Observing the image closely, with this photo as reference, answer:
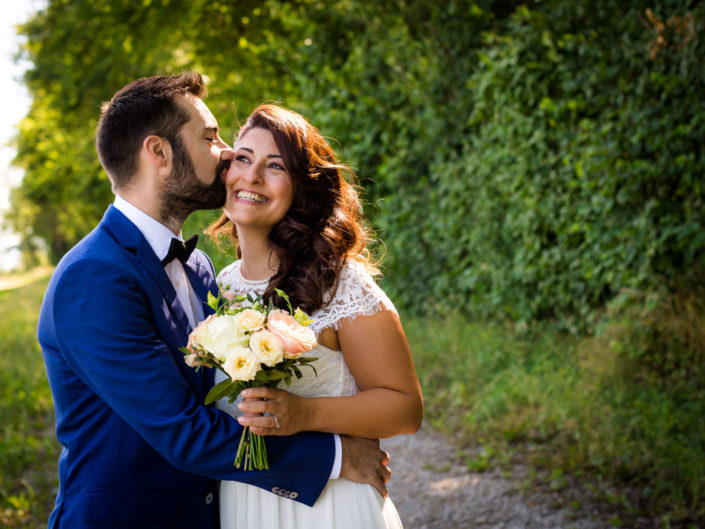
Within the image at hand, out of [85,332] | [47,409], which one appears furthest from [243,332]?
[47,409]

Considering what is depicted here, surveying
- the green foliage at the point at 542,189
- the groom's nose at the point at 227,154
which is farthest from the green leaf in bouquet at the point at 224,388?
the green foliage at the point at 542,189

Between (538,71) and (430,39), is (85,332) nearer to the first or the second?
(538,71)

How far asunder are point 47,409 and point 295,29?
21.3 ft

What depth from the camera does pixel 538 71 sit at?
6.21m

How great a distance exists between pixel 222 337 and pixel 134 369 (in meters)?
0.35

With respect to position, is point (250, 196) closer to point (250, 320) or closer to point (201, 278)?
point (201, 278)

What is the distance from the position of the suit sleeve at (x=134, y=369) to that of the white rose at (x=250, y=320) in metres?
0.34

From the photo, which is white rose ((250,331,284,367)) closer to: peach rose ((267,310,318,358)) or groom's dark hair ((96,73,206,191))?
peach rose ((267,310,318,358))

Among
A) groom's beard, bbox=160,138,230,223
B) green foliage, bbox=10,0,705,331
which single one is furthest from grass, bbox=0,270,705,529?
groom's beard, bbox=160,138,230,223

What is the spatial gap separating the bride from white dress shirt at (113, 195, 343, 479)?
12cm

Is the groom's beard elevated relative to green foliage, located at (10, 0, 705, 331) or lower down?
lower down

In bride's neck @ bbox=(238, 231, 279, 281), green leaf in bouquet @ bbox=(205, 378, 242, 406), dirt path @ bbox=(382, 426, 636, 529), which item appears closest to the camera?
green leaf in bouquet @ bbox=(205, 378, 242, 406)

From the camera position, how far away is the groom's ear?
96.5 inches

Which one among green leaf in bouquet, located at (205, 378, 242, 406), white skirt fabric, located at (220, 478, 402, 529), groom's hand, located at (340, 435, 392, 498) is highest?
green leaf in bouquet, located at (205, 378, 242, 406)
